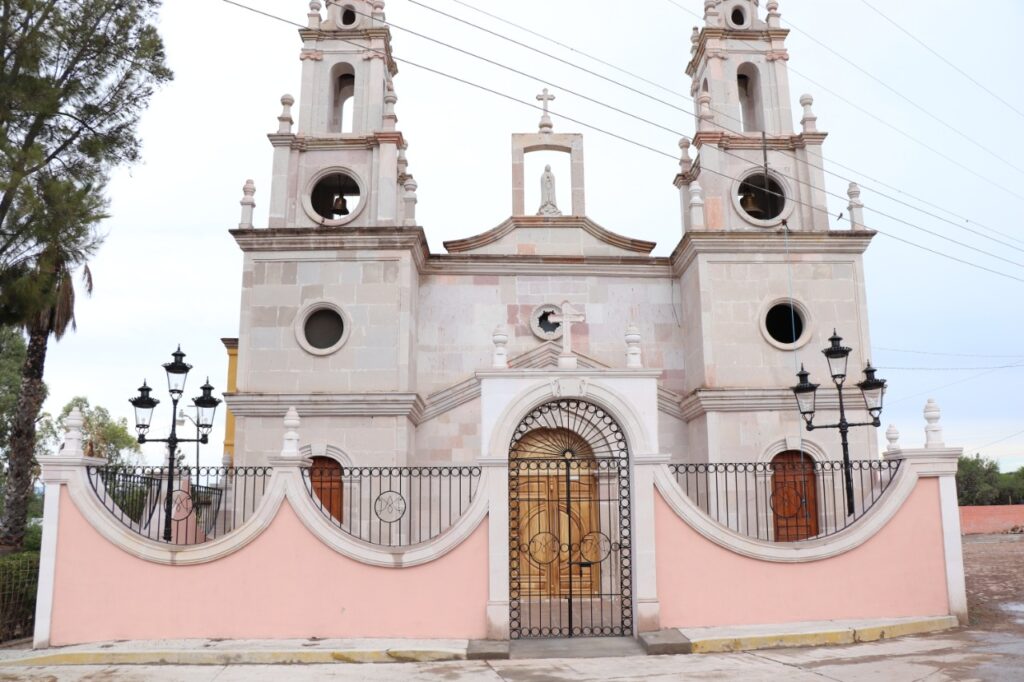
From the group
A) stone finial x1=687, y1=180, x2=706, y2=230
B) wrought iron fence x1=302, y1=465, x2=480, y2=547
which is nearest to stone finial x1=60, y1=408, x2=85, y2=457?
wrought iron fence x1=302, y1=465, x2=480, y2=547

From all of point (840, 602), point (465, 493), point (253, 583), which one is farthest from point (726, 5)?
point (253, 583)

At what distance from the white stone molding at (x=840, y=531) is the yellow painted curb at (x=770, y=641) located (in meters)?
1.09

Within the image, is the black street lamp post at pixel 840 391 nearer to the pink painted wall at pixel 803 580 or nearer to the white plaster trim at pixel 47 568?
the pink painted wall at pixel 803 580

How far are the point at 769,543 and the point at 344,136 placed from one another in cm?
1240

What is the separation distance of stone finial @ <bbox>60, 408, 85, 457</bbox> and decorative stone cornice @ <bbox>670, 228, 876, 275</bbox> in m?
11.8

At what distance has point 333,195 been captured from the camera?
66.4ft

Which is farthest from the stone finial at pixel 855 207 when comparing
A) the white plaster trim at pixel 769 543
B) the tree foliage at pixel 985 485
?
the tree foliage at pixel 985 485

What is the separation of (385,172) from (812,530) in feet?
37.6

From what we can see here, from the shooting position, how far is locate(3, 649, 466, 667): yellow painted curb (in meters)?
10.2

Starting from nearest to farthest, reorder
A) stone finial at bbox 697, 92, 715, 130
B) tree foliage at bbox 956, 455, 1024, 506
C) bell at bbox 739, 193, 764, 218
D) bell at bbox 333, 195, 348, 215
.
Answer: stone finial at bbox 697, 92, 715, 130 → bell at bbox 739, 193, 764, 218 → bell at bbox 333, 195, 348, 215 → tree foliage at bbox 956, 455, 1024, 506

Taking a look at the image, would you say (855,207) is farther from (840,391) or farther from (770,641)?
(770,641)

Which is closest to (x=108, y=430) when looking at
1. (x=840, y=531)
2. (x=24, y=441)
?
(x=24, y=441)

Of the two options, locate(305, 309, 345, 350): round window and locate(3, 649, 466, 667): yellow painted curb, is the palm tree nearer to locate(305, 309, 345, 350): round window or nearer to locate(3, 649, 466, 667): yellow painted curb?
locate(305, 309, 345, 350): round window

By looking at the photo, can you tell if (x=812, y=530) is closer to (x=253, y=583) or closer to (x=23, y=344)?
(x=253, y=583)
